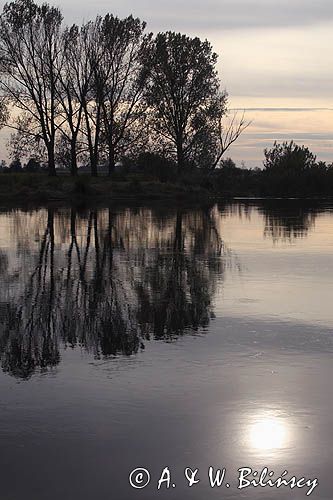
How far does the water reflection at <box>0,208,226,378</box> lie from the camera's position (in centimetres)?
867

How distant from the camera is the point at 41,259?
1697 cm

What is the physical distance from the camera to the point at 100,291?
40.7 ft

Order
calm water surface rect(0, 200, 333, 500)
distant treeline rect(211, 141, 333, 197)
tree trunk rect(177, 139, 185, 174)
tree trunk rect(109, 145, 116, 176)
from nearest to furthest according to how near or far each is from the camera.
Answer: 1. calm water surface rect(0, 200, 333, 500)
2. tree trunk rect(109, 145, 116, 176)
3. tree trunk rect(177, 139, 185, 174)
4. distant treeline rect(211, 141, 333, 197)

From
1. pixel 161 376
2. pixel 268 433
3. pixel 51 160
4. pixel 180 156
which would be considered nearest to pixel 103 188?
pixel 51 160

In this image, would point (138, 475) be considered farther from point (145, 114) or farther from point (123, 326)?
point (145, 114)

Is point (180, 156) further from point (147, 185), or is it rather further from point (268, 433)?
point (268, 433)

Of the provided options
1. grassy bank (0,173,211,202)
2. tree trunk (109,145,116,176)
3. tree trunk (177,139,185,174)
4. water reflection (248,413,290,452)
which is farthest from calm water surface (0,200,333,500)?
tree trunk (177,139,185,174)

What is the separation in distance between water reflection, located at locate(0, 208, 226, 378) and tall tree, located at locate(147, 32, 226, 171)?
124 feet

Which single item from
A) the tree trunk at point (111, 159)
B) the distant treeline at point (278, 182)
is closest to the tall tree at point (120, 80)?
the tree trunk at point (111, 159)

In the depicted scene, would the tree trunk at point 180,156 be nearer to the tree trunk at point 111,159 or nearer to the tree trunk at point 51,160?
the tree trunk at point 111,159

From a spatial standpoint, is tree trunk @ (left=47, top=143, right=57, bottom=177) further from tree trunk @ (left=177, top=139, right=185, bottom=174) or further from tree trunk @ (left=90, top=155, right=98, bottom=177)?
tree trunk @ (left=177, top=139, right=185, bottom=174)

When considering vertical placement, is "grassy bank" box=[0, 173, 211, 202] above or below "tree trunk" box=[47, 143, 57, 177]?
below

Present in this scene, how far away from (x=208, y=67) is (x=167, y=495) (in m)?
58.0

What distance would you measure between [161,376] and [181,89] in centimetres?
5500
